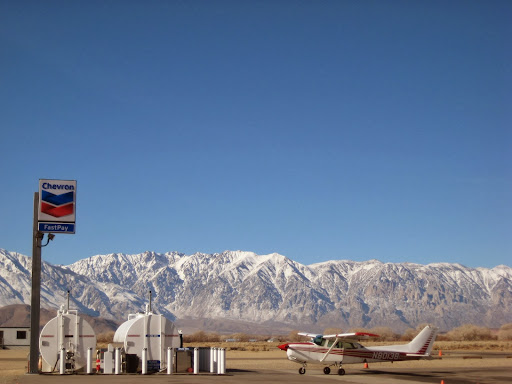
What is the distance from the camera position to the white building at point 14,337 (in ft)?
323

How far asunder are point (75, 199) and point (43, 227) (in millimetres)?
2848

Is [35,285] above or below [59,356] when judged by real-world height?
above

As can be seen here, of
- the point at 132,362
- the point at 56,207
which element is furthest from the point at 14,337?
the point at 132,362

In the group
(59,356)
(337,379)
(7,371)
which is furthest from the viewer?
(7,371)

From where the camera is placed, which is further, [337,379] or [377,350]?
[377,350]

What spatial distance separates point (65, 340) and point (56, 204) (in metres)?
9.11

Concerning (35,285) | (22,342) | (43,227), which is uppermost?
(43,227)

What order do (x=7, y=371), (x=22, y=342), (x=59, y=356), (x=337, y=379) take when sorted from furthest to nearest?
1. (x=22, y=342)
2. (x=7, y=371)
3. (x=59, y=356)
4. (x=337, y=379)

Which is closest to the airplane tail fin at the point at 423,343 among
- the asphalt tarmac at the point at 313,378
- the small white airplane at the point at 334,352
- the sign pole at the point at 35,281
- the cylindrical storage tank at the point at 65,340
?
the small white airplane at the point at 334,352

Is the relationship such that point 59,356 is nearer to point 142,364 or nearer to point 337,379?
point 142,364

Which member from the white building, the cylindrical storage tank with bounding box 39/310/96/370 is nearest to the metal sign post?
the cylindrical storage tank with bounding box 39/310/96/370

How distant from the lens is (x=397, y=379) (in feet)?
150

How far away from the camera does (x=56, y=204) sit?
49938 millimetres

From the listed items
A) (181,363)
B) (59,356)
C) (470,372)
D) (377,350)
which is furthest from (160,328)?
(470,372)
